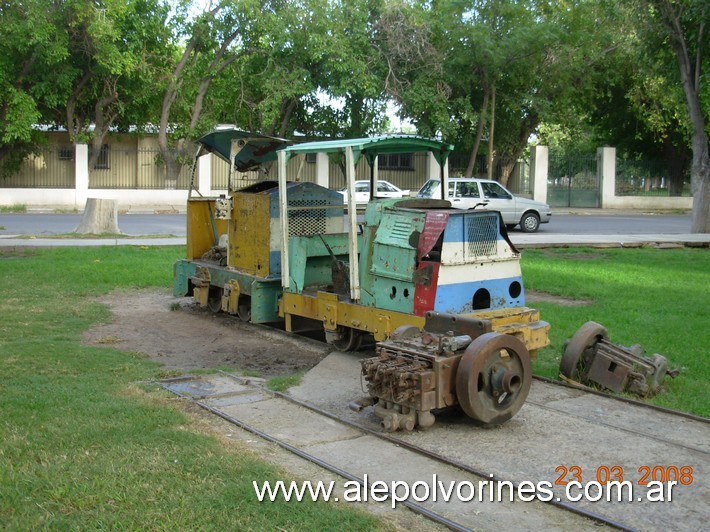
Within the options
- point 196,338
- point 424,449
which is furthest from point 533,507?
point 196,338

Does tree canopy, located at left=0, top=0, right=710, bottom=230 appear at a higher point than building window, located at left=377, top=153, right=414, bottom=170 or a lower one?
higher

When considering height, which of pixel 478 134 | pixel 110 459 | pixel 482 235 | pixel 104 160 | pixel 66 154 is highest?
pixel 478 134

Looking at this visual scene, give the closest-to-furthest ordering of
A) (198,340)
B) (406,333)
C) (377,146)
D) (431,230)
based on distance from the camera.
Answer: (406,333), (431,230), (377,146), (198,340)

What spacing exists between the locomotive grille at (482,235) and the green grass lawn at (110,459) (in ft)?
10.4

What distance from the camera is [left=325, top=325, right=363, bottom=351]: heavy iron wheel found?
30.8ft

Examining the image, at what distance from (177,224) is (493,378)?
68.0 feet

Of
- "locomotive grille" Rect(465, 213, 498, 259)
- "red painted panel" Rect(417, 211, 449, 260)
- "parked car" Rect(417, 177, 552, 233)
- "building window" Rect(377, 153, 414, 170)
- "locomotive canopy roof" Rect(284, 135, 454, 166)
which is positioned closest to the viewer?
"red painted panel" Rect(417, 211, 449, 260)

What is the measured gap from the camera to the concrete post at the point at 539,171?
121 ft

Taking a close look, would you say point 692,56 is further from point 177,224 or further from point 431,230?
point 431,230

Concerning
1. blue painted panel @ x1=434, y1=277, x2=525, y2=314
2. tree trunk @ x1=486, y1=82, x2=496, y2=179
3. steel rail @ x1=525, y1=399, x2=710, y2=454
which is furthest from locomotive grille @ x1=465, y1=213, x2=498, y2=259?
tree trunk @ x1=486, y1=82, x2=496, y2=179

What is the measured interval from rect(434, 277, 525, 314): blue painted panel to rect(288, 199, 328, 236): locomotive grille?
2941 mm
